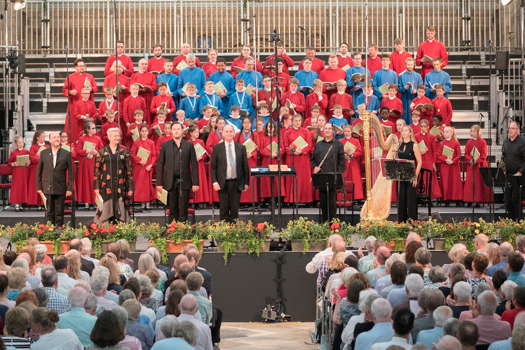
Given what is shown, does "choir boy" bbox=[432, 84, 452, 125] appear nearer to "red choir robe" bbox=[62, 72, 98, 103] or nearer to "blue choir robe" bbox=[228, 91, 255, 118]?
"blue choir robe" bbox=[228, 91, 255, 118]

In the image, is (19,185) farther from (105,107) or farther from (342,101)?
(342,101)

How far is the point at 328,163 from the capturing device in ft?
51.4

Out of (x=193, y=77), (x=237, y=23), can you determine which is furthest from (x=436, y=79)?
(x=237, y=23)

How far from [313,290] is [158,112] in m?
6.33

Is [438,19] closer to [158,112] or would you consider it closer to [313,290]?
[158,112]

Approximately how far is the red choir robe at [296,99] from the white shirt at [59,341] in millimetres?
12312

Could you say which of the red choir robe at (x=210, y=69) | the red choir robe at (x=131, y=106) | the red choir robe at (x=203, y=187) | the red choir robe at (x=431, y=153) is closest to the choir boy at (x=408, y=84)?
the red choir robe at (x=431, y=153)

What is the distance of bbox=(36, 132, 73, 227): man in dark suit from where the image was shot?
607 inches

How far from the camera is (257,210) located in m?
17.2

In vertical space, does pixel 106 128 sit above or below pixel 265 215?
above

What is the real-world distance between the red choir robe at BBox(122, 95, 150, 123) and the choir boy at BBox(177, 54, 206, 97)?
2.56 ft

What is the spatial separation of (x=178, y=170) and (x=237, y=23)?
1102cm

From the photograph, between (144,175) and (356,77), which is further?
(356,77)

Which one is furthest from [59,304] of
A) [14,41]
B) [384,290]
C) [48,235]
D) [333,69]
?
[14,41]
